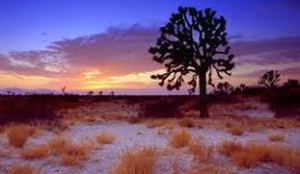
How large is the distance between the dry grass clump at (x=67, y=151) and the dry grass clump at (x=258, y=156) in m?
4.00

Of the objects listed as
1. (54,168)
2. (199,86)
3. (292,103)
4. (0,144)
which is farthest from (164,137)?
(292,103)

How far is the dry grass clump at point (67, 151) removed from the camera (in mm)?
11982

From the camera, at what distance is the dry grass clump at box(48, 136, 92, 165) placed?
12.0 m

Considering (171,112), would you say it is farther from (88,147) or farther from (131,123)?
(88,147)

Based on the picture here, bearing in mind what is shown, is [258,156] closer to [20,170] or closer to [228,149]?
[228,149]

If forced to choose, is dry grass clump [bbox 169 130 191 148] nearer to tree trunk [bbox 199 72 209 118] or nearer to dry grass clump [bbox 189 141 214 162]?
dry grass clump [bbox 189 141 214 162]

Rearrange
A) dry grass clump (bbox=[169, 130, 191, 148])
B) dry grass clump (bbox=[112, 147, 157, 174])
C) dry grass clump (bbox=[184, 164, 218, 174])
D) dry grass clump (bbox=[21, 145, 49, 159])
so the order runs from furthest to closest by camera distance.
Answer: dry grass clump (bbox=[169, 130, 191, 148]), dry grass clump (bbox=[21, 145, 49, 159]), dry grass clump (bbox=[184, 164, 218, 174]), dry grass clump (bbox=[112, 147, 157, 174])

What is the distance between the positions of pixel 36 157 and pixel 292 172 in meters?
6.74

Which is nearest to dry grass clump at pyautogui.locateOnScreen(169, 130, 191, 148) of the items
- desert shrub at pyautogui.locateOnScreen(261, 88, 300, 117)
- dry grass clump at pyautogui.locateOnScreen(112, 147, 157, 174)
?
dry grass clump at pyautogui.locateOnScreen(112, 147, 157, 174)

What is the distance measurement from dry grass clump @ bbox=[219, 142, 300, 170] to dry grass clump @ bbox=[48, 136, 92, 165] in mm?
3997

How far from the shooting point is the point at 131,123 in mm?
26422

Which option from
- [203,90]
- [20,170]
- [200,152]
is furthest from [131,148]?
[203,90]

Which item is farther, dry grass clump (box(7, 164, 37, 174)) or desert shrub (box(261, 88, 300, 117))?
desert shrub (box(261, 88, 300, 117))

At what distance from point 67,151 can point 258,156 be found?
209 inches
